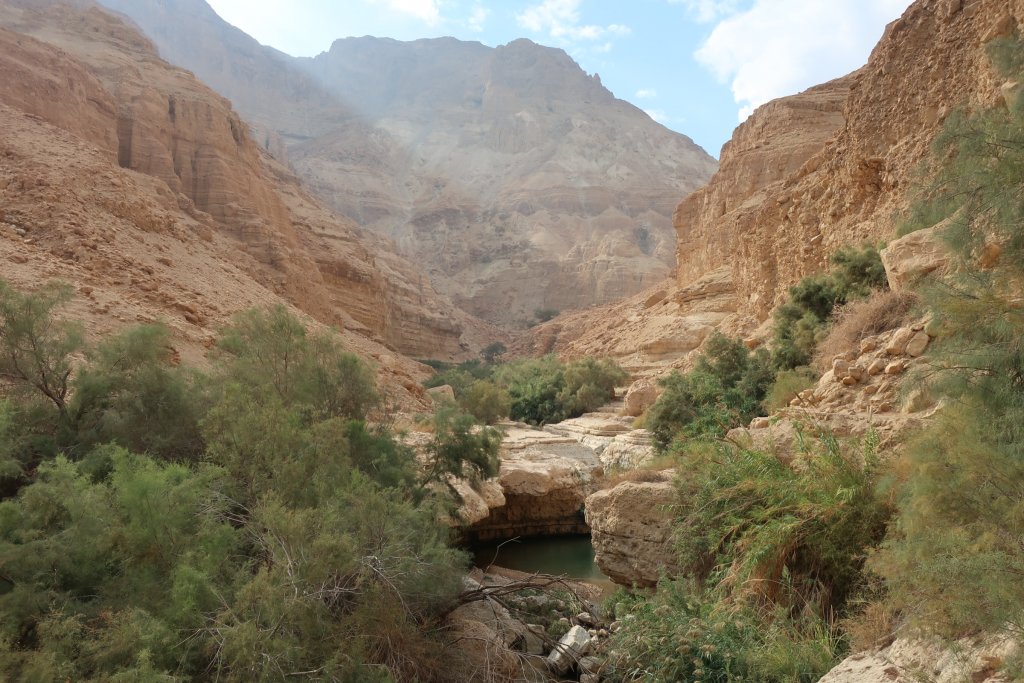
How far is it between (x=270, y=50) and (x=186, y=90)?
3516 inches

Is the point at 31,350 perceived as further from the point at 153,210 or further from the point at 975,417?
the point at 153,210

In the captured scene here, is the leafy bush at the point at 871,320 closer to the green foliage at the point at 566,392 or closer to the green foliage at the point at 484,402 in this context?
the green foliage at the point at 484,402

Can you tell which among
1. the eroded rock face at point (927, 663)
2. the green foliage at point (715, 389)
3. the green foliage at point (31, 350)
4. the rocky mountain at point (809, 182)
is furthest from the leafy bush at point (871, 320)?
the green foliage at point (31, 350)

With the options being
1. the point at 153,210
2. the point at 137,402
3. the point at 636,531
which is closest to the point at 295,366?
the point at 137,402

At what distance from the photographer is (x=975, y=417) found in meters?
3.94

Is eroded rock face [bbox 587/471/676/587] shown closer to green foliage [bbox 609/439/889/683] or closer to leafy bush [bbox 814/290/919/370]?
green foliage [bbox 609/439/889/683]

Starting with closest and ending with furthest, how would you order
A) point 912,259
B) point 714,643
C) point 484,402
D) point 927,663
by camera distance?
point 927,663 → point 714,643 → point 912,259 → point 484,402

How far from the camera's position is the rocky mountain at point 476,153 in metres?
64.3

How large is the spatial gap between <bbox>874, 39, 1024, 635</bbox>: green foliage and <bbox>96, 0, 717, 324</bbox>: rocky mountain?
52181 mm

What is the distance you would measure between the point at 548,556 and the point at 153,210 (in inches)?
679

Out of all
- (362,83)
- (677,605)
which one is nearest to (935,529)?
(677,605)

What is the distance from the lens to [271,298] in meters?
22.4

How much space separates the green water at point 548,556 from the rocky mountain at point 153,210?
756 centimetres

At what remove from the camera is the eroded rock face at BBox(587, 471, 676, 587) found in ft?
23.0
